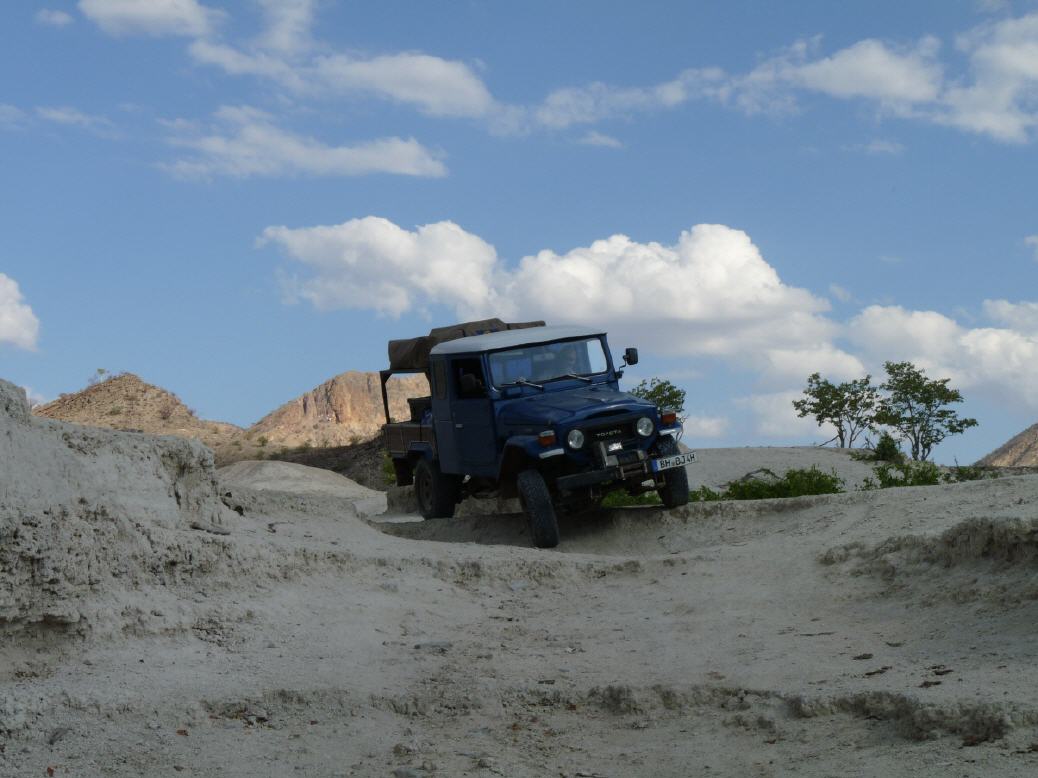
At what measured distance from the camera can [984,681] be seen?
19.4ft

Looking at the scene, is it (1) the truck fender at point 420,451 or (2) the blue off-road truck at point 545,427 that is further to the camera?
(1) the truck fender at point 420,451

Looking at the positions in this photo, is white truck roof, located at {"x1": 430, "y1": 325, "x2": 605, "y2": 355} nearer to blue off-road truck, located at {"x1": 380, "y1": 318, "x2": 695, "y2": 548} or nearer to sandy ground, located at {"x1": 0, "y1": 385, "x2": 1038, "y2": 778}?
blue off-road truck, located at {"x1": 380, "y1": 318, "x2": 695, "y2": 548}

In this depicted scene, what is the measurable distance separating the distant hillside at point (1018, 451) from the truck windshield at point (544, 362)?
15402mm

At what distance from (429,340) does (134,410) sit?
89.6 feet

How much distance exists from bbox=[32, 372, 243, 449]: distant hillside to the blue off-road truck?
2741 centimetres

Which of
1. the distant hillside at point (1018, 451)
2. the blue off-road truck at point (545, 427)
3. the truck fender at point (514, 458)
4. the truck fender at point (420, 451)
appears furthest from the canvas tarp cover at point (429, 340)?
the distant hillside at point (1018, 451)

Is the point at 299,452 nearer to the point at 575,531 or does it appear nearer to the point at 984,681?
the point at 575,531

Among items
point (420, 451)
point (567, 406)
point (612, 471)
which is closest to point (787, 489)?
point (612, 471)

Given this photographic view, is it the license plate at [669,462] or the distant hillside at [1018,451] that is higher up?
the license plate at [669,462]

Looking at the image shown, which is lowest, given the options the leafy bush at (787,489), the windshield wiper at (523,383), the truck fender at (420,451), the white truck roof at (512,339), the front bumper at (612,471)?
the leafy bush at (787,489)

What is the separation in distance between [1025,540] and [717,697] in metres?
3.06

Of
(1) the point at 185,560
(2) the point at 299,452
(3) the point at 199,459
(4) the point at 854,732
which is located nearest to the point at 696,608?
(4) the point at 854,732

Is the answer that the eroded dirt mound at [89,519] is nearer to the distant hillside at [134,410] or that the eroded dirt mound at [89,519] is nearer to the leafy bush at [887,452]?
the leafy bush at [887,452]

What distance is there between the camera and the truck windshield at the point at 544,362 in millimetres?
12852
